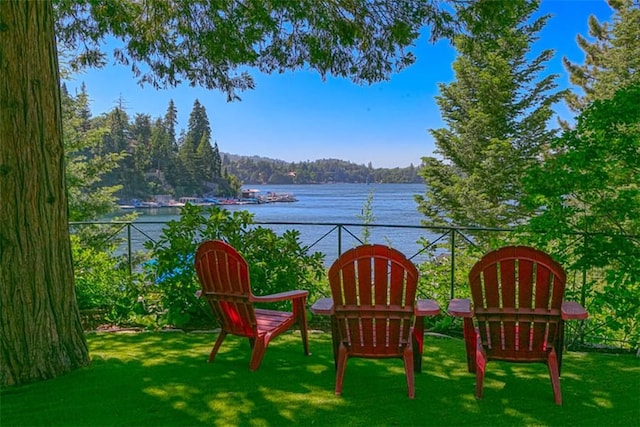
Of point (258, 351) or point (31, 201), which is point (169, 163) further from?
point (258, 351)

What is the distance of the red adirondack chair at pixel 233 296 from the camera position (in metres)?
3.06

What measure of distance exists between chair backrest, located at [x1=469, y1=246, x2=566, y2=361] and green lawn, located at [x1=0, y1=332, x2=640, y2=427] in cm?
31

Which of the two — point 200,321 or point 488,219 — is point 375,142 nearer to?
point 488,219

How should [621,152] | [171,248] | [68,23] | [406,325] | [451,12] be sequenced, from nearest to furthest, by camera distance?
[406,325]
[621,152]
[451,12]
[171,248]
[68,23]

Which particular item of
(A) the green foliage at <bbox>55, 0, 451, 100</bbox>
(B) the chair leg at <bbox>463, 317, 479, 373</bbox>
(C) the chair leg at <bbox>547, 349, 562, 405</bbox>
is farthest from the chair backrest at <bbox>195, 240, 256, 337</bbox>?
(A) the green foliage at <bbox>55, 0, 451, 100</bbox>

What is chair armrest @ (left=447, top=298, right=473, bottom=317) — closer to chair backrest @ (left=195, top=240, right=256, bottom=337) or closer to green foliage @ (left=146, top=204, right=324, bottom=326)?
chair backrest @ (left=195, top=240, right=256, bottom=337)

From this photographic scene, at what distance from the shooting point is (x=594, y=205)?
3.50m

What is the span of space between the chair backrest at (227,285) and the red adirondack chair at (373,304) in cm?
68

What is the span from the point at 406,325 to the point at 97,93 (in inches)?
635

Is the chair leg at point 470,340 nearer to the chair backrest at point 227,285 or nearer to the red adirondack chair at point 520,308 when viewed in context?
the red adirondack chair at point 520,308

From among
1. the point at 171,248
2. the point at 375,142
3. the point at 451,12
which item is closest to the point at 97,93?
the point at 375,142

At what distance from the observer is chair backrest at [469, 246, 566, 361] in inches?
100

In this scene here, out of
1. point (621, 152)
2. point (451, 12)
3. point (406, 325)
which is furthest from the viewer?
point (451, 12)

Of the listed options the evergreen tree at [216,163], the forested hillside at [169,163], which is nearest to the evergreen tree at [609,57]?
the forested hillside at [169,163]
